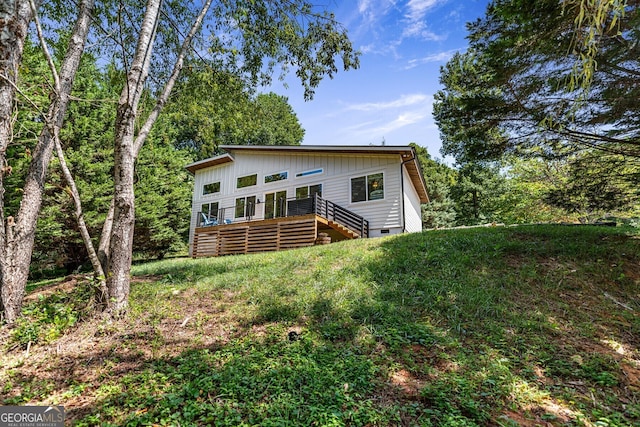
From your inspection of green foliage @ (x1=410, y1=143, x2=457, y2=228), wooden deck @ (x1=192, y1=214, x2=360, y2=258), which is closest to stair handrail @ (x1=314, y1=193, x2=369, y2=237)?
wooden deck @ (x1=192, y1=214, x2=360, y2=258)

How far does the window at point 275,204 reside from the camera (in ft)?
46.8

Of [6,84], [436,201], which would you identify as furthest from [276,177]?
[436,201]

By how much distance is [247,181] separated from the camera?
51.7ft

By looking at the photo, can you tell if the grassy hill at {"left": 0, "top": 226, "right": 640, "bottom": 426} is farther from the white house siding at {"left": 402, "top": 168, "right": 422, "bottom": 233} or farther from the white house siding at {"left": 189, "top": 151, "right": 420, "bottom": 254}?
the white house siding at {"left": 402, "top": 168, "right": 422, "bottom": 233}

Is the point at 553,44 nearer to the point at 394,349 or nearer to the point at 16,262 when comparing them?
the point at 394,349

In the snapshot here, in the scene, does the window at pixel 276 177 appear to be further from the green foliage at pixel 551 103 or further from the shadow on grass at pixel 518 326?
the shadow on grass at pixel 518 326

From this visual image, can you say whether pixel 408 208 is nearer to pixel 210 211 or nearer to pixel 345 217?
pixel 345 217

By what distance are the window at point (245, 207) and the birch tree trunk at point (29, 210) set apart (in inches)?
433

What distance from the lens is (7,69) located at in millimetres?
3359

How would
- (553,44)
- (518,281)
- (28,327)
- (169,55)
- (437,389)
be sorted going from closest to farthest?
(437,389) < (28,327) < (553,44) < (518,281) < (169,55)

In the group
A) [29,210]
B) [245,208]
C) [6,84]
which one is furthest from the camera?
[245,208]

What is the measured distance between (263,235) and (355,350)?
9301 mm

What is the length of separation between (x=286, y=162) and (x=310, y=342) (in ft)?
40.2

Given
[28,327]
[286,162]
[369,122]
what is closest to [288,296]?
[28,327]
